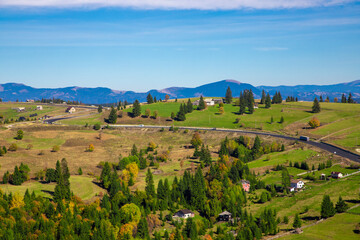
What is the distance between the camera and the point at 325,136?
182m

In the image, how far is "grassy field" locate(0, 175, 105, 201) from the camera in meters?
114

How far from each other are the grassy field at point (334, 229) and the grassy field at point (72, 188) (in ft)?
201

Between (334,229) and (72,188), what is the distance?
78.5 metres

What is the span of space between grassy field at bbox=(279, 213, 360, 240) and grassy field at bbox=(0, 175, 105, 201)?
61411 millimetres

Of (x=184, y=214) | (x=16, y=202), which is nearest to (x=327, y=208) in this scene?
(x=184, y=214)

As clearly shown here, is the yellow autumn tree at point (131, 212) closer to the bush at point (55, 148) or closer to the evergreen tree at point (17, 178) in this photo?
the evergreen tree at point (17, 178)

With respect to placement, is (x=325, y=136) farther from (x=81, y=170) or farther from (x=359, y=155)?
(x=81, y=170)

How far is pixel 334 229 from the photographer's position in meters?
91.7

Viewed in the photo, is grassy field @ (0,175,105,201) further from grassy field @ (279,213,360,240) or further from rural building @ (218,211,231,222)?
grassy field @ (279,213,360,240)

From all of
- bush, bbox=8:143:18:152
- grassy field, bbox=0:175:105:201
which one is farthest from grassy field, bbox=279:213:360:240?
bush, bbox=8:143:18:152

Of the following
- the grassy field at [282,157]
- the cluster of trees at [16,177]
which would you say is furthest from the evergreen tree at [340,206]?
the cluster of trees at [16,177]

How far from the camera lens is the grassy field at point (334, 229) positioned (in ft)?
288

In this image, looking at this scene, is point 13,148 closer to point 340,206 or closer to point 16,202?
point 16,202

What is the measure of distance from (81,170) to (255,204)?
6725cm
